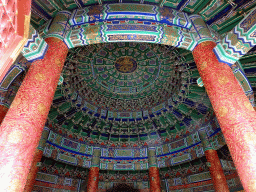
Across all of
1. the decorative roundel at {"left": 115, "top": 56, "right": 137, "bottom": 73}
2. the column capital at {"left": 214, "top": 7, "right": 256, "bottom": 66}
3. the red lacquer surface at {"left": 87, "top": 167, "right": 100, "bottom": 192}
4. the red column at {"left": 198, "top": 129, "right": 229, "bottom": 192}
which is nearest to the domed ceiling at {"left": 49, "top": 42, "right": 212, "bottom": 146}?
the decorative roundel at {"left": 115, "top": 56, "right": 137, "bottom": 73}

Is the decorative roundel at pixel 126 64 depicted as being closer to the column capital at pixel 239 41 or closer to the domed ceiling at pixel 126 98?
the domed ceiling at pixel 126 98

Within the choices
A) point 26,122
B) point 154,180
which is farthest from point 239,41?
point 154,180

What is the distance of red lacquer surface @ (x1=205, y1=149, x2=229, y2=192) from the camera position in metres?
7.76

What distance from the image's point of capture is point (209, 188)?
10.0 meters

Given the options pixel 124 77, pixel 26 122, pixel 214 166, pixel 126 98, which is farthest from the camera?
pixel 126 98

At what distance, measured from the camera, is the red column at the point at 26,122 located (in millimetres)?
2720

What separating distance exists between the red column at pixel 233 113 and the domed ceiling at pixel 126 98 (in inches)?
183

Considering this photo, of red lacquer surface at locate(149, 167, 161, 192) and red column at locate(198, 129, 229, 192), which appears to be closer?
red column at locate(198, 129, 229, 192)

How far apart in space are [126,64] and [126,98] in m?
2.63

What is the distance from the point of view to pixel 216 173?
26.8 ft

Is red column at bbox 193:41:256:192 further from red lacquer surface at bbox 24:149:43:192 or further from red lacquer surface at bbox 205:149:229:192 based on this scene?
red lacquer surface at bbox 24:149:43:192

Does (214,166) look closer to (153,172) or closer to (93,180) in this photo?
(153,172)

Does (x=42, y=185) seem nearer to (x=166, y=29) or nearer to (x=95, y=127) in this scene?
(x=95, y=127)

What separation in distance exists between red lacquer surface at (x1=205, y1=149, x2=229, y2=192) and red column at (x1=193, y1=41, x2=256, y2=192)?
582 centimetres
